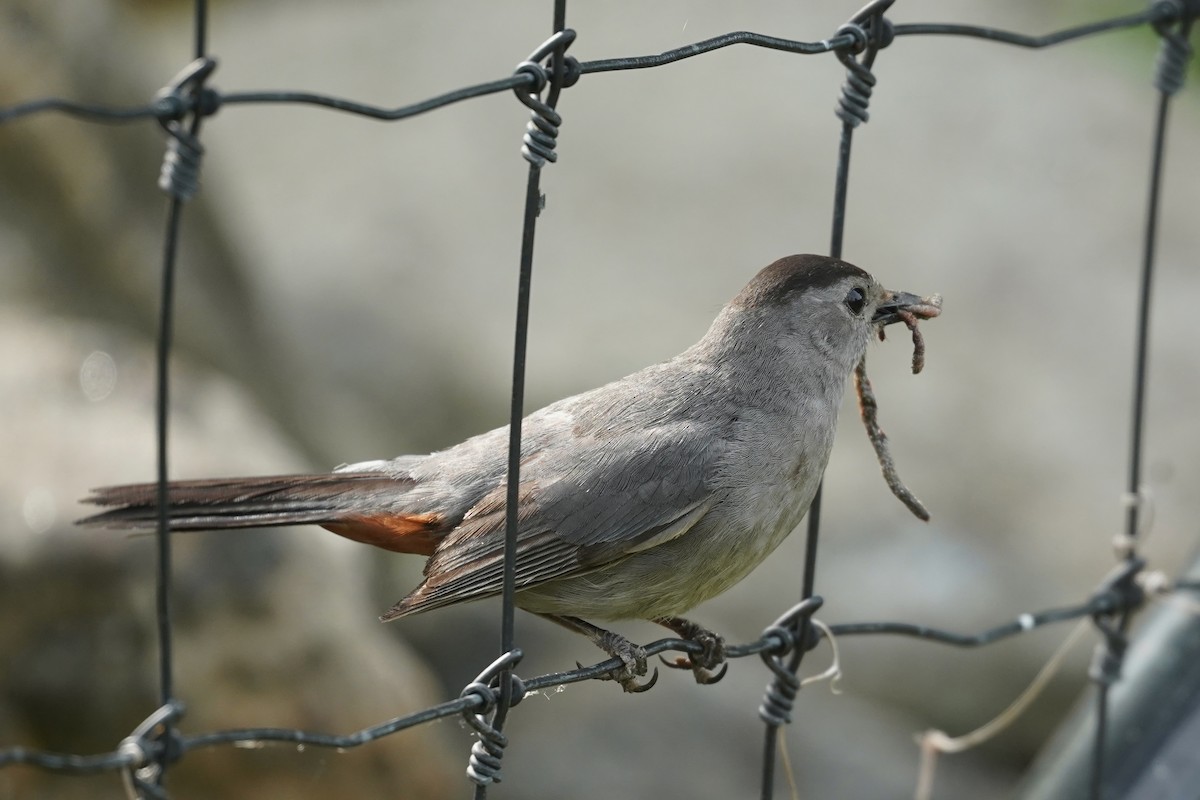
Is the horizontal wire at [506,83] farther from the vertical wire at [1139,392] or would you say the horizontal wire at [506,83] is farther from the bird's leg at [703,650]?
the bird's leg at [703,650]

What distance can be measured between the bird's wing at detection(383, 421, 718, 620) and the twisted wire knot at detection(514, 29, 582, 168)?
712mm

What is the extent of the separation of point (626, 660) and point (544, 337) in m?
4.60

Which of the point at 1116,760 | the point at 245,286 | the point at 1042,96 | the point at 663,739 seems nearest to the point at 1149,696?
the point at 1116,760

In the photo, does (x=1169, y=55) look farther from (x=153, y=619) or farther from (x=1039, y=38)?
(x=153, y=619)

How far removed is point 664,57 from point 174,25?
28.1 ft

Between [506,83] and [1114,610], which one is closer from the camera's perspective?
[506,83]

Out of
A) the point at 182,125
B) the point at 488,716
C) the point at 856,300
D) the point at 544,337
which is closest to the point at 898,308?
the point at 856,300

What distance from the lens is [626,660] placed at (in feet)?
7.93

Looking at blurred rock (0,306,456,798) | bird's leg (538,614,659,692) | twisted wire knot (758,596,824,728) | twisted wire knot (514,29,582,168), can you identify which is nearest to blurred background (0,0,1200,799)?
blurred rock (0,306,456,798)

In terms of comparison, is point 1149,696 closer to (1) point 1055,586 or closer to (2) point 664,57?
(2) point 664,57

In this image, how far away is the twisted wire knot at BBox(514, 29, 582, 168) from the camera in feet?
6.12

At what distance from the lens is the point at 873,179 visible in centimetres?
779

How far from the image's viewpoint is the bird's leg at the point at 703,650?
2553mm

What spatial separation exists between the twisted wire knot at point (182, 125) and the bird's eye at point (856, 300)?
1417mm
